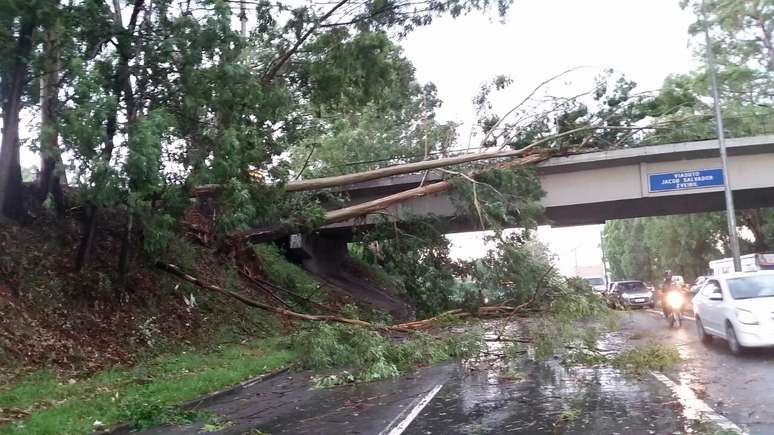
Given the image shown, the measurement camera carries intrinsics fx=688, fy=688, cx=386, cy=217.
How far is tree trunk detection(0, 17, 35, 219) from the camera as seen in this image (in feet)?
37.0

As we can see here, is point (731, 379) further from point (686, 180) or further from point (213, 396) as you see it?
point (686, 180)

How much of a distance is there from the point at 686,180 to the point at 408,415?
18.9 meters

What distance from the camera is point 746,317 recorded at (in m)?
11.8

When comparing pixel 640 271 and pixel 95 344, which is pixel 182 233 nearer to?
pixel 95 344

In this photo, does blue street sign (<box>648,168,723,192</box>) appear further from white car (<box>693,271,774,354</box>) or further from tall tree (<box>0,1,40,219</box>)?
tall tree (<box>0,1,40,219</box>)

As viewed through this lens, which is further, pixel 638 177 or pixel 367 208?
pixel 638 177

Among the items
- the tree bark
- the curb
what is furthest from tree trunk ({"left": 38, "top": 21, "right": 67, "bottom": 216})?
the tree bark

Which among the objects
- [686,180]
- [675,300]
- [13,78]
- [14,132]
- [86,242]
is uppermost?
[13,78]

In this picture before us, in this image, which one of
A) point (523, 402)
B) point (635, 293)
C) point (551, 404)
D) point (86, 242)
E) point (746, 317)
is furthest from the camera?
point (635, 293)

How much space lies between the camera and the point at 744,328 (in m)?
11.8

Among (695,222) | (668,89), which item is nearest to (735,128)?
(668,89)

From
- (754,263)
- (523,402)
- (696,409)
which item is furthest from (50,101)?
(754,263)

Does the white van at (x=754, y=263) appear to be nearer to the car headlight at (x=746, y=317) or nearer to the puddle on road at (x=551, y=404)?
the car headlight at (x=746, y=317)

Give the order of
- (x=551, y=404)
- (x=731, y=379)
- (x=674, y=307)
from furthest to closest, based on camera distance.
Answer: (x=674, y=307), (x=731, y=379), (x=551, y=404)
